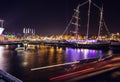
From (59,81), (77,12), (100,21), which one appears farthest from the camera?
(77,12)

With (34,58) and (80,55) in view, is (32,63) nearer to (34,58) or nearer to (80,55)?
(34,58)

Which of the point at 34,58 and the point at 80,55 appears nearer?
the point at 34,58

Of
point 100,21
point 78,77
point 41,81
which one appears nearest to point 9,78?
point 41,81

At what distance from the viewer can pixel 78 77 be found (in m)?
11.6

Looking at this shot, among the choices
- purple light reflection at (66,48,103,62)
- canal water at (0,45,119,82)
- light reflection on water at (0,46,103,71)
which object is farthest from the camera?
purple light reflection at (66,48,103,62)

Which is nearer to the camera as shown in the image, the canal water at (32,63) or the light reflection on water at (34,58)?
the canal water at (32,63)

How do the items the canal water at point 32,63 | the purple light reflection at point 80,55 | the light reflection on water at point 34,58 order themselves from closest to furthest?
Result: the canal water at point 32,63 < the light reflection on water at point 34,58 < the purple light reflection at point 80,55

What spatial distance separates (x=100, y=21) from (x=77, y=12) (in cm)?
950

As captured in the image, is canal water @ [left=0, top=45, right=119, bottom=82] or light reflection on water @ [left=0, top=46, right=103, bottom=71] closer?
canal water @ [left=0, top=45, right=119, bottom=82]

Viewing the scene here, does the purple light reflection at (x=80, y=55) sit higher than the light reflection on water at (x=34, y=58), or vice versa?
the light reflection on water at (x=34, y=58)

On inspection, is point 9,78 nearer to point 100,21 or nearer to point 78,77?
point 78,77

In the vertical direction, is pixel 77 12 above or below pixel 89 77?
above

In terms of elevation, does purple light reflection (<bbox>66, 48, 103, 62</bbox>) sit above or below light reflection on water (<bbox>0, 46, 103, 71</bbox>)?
below

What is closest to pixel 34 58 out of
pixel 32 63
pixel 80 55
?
pixel 32 63
